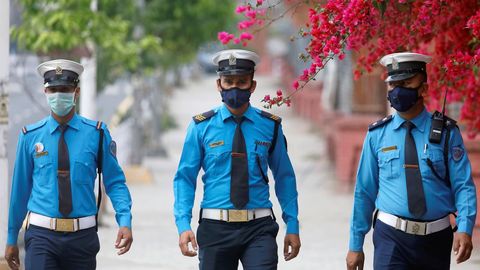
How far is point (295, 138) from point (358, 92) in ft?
41.1

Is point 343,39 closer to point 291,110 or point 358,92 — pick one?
point 358,92

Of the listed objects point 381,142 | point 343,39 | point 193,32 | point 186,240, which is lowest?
point 186,240

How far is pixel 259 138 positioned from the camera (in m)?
7.77

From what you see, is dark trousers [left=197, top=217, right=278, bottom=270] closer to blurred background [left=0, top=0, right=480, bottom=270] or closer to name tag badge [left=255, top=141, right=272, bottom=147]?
name tag badge [left=255, top=141, right=272, bottom=147]

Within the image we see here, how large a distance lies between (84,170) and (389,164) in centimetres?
172

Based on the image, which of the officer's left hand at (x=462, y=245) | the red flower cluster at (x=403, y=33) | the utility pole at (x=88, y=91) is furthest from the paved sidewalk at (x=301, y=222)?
the officer's left hand at (x=462, y=245)

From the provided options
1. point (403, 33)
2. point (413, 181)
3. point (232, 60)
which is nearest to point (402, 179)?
point (413, 181)

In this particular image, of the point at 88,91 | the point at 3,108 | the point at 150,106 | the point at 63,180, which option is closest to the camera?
the point at 63,180

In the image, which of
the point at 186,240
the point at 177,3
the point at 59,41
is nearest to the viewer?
the point at 186,240

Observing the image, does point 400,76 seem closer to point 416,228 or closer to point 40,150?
point 416,228

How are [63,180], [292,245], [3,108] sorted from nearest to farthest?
1. [63,180]
2. [292,245]
3. [3,108]

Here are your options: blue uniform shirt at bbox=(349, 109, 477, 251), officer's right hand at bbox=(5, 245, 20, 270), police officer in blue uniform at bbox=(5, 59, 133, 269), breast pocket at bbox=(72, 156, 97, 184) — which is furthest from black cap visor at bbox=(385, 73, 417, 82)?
officer's right hand at bbox=(5, 245, 20, 270)

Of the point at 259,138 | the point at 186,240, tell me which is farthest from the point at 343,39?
the point at 186,240

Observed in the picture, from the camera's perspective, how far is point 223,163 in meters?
7.68
